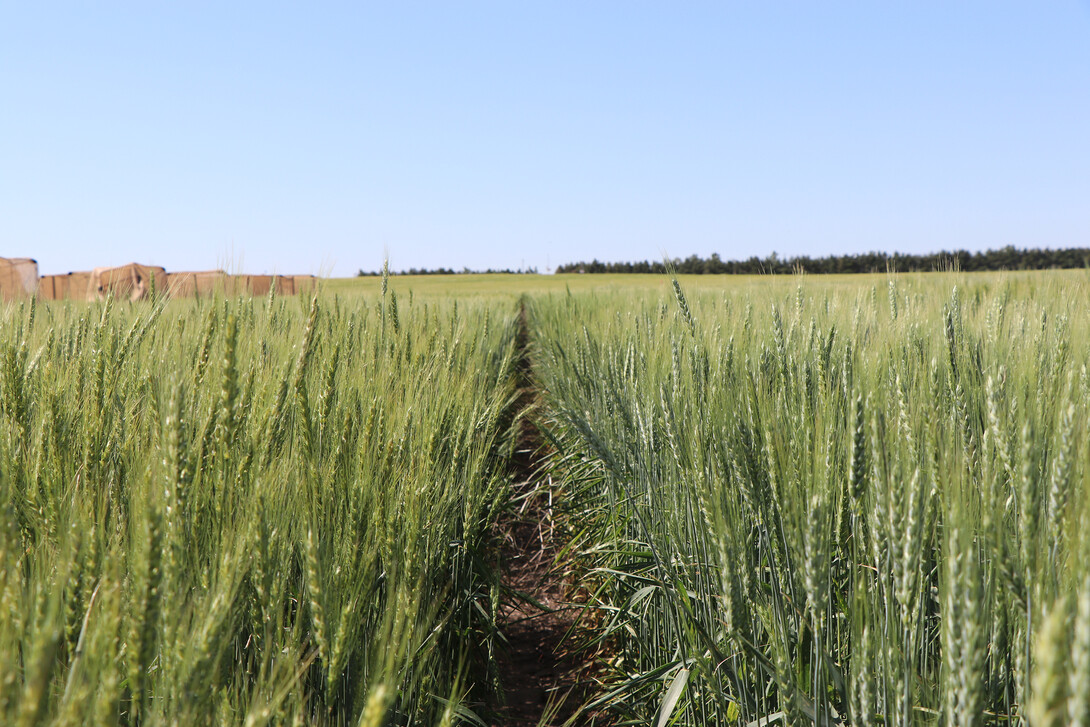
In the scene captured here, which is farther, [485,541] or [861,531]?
[485,541]

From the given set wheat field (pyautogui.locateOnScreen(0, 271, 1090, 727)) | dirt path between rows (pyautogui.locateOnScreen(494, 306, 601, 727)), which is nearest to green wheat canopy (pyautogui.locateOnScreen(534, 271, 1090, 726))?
wheat field (pyautogui.locateOnScreen(0, 271, 1090, 727))

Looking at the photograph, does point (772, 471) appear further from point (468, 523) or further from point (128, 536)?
point (128, 536)

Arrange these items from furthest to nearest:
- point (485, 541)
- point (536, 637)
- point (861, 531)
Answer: point (536, 637)
point (485, 541)
point (861, 531)

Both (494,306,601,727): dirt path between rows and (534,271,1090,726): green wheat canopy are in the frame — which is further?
(494,306,601,727): dirt path between rows

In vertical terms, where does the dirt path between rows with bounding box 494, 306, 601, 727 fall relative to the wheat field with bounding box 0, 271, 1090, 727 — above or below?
below

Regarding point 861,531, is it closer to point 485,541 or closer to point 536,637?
point 485,541

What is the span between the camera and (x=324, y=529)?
3.93ft

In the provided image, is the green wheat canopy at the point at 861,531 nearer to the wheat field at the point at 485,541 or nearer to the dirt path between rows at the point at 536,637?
the wheat field at the point at 485,541

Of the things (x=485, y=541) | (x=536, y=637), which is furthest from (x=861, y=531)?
(x=536, y=637)

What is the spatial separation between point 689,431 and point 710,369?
435mm

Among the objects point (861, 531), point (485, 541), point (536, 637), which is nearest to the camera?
point (861, 531)

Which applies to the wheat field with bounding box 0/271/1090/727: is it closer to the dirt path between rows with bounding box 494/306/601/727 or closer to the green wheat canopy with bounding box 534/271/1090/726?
the green wheat canopy with bounding box 534/271/1090/726

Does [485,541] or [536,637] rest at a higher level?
[485,541]

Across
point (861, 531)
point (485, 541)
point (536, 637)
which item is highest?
point (861, 531)
